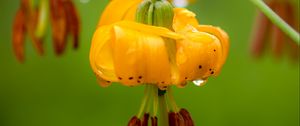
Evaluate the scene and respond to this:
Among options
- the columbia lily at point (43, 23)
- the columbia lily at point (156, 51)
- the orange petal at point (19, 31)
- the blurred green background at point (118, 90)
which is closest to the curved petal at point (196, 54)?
the columbia lily at point (156, 51)

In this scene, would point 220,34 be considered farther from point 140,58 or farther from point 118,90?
point 118,90

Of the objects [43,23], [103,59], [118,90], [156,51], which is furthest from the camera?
[118,90]

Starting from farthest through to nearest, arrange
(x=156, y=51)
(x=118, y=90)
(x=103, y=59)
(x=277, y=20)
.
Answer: (x=118, y=90)
(x=103, y=59)
(x=156, y=51)
(x=277, y=20)

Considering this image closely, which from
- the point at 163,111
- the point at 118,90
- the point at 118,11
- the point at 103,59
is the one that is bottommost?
the point at 163,111

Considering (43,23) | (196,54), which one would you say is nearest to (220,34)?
(196,54)

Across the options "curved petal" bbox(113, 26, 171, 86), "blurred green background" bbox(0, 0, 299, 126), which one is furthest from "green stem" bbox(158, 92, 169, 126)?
"blurred green background" bbox(0, 0, 299, 126)

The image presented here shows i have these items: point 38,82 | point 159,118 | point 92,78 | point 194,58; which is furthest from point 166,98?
point 38,82
